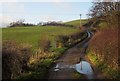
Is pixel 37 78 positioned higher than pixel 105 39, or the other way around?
pixel 105 39

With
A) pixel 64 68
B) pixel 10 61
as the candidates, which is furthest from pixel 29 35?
pixel 10 61

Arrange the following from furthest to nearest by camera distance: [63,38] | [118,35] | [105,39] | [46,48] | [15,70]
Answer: [63,38] → [46,48] → [105,39] → [118,35] → [15,70]

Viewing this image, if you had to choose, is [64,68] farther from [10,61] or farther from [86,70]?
[10,61]

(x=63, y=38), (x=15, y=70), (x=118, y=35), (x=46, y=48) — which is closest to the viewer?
(x=15, y=70)

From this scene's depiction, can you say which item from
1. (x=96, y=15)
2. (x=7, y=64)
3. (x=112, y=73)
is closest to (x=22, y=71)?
(x=7, y=64)

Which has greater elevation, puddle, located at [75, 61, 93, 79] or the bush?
the bush

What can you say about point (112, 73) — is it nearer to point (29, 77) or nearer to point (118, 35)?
point (118, 35)

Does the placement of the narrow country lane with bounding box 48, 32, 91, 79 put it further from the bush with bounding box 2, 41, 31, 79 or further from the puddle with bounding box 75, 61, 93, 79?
the bush with bounding box 2, 41, 31, 79

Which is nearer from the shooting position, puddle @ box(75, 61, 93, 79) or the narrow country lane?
the narrow country lane

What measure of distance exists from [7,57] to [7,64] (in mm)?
382

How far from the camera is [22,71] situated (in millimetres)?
20766

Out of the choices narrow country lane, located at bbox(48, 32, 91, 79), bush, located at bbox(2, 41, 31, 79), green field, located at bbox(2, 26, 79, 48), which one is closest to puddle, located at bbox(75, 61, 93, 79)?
narrow country lane, located at bbox(48, 32, 91, 79)

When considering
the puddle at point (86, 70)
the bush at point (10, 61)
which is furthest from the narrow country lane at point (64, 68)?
the bush at point (10, 61)

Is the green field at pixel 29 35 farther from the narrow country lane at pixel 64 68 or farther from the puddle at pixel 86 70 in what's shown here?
the puddle at pixel 86 70
